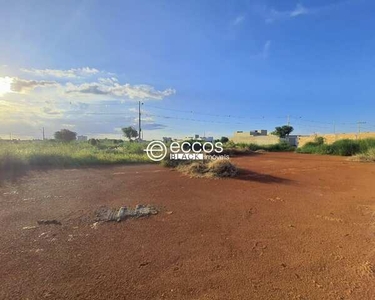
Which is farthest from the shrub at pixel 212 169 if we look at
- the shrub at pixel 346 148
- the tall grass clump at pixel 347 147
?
the shrub at pixel 346 148

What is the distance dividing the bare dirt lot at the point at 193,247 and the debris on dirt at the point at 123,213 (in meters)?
0.15

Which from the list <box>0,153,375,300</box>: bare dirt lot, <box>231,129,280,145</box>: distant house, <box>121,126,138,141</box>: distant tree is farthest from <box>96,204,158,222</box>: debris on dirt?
<box>121,126,138,141</box>: distant tree

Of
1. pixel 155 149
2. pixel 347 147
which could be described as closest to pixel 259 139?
pixel 347 147

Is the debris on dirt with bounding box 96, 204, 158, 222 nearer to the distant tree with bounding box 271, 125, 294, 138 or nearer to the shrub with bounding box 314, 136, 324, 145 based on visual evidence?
the shrub with bounding box 314, 136, 324, 145

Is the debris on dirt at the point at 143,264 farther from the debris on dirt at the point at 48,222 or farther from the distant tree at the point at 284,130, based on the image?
the distant tree at the point at 284,130

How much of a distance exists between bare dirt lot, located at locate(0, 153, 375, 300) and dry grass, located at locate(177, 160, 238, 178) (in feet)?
8.42

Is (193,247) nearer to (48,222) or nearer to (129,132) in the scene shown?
(48,222)

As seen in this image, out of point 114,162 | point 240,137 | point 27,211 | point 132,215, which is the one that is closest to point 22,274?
point 132,215

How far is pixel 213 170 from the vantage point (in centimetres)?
868

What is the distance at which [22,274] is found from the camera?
2.62 meters

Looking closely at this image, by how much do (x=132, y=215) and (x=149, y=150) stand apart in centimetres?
1200

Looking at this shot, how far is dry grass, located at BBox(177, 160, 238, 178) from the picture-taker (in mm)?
8575

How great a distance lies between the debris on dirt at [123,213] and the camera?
4.28m

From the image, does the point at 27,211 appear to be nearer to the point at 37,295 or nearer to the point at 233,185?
the point at 37,295
